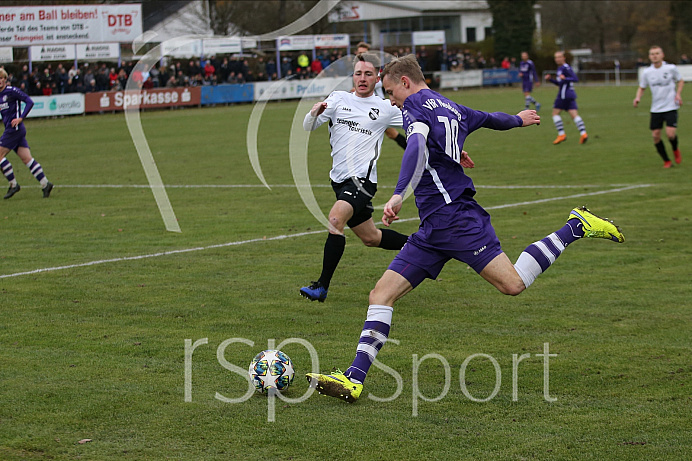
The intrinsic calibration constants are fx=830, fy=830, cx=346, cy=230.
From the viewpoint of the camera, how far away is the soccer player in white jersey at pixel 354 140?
8.48 m

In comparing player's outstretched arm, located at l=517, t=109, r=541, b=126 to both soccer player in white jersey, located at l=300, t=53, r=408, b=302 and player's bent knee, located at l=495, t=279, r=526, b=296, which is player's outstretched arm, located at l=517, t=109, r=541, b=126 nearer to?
player's bent knee, located at l=495, t=279, r=526, b=296

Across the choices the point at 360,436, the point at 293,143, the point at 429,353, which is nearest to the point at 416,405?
the point at 360,436

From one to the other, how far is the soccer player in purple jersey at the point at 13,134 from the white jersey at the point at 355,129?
961 centimetres

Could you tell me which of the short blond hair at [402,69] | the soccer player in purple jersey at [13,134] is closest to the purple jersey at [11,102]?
the soccer player in purple jersey at [13,134]

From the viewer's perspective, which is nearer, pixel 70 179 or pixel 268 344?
pixel 268 344

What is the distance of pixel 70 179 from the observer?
19016 millimetres

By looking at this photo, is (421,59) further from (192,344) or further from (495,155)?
(192,344)

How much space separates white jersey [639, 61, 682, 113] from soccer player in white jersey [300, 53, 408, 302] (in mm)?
10504

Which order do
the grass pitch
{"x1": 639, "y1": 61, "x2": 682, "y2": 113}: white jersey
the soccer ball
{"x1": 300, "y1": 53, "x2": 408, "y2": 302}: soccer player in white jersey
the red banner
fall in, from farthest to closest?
the red banner, {"x1": 639, "y1": 61, "x2": 682, "y2": 113}: white jersey, {"x1": 300, "y1": 53, "x2": 408, "y2": 302}: soccer player in white jersey, the soccer ball, the grass pitch

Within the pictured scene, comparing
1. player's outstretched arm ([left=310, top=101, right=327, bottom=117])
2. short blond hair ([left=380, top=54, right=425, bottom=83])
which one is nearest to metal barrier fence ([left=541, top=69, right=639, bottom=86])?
player's outstretched arm ([left=310, top=101, right=327, bottom=117])

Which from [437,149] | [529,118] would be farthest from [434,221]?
[529,118]

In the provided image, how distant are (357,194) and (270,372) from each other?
3188 millimetres

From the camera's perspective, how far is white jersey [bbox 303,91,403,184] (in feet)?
28.3

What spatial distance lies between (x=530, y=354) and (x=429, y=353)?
0.78 metres
